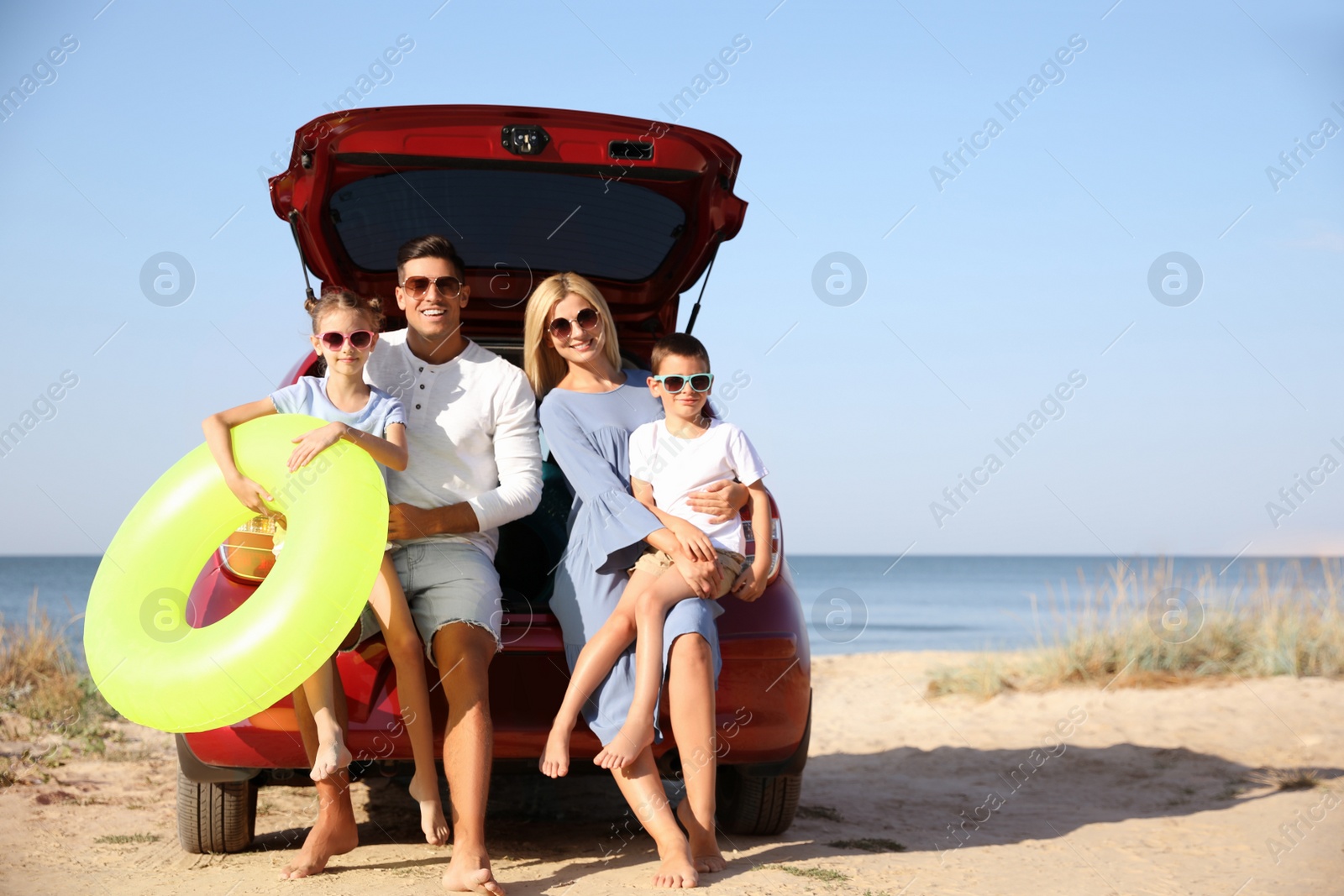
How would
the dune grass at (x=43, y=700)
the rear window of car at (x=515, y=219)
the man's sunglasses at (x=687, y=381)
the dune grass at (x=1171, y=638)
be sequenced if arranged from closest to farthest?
1. the man's sunglasses at (x=687, y=381)
2. the rear window of car at (x=515, y=219)
3. the dune grass at (x=43, y=700)
4. the dune grass at (x=1171, y=638)

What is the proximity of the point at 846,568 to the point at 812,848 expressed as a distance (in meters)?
51.8

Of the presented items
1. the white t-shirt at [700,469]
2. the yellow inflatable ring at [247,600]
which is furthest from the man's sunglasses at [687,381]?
the yellow inflatable ring at [247,600]

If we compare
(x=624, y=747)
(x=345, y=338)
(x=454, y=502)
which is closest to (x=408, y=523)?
(x=454, y=502)

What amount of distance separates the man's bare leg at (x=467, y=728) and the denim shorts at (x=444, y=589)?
0.11 ft

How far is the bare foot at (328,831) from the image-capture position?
297 centimetres

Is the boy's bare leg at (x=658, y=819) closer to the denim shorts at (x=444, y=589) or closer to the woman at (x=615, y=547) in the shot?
the woman at (x=615, y=547)

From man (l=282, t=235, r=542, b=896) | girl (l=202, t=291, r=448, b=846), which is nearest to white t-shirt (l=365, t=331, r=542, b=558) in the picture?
man (l=282, t=235, r=542, b=896)

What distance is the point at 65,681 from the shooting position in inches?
256

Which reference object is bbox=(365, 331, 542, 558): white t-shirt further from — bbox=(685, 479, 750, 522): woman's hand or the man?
bbox=(685, 479, 750, 522): woman's hand

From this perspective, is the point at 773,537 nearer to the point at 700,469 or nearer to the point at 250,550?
the point at 700,469

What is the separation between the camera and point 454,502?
3316 mm

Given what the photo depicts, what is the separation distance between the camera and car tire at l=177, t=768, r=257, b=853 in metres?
3.21

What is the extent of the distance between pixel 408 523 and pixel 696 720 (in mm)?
1031

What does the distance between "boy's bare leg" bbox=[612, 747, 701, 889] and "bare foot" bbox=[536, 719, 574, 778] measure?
6.0 inches
